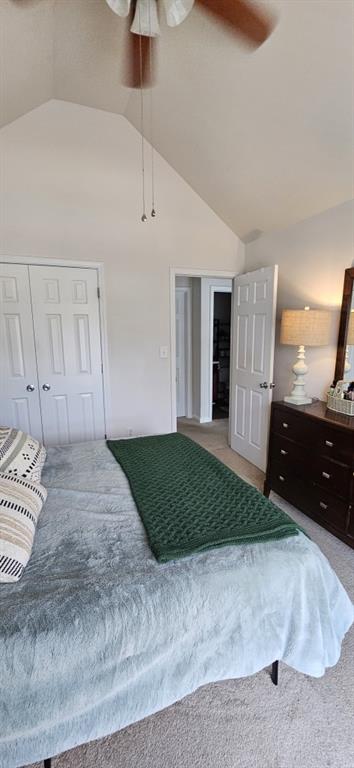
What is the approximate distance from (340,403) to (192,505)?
142cm

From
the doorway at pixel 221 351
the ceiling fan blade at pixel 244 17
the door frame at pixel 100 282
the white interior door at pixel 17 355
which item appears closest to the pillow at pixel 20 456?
the white interior door at pixel 17 355

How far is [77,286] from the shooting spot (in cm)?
304

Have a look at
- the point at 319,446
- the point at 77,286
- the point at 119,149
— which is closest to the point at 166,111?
the point at 119,149

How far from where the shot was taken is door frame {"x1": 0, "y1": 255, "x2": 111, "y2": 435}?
2815mm

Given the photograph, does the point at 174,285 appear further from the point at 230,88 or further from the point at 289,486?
the point at 289,486

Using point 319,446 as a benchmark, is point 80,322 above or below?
above

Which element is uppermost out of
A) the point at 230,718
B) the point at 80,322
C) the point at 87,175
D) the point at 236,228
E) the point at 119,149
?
the point at 119,149

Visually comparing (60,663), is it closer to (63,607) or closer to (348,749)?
(63,607)

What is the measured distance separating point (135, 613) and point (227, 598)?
300mm

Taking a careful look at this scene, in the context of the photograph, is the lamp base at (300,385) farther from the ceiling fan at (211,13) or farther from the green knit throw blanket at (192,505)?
the ceiling fan at (211,13)

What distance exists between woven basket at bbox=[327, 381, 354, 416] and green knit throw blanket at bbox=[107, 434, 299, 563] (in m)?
1.03

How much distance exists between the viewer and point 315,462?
7.40ft

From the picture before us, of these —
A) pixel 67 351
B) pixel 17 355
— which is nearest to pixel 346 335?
pixel 67 351

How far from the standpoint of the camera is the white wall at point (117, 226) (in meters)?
2.75
